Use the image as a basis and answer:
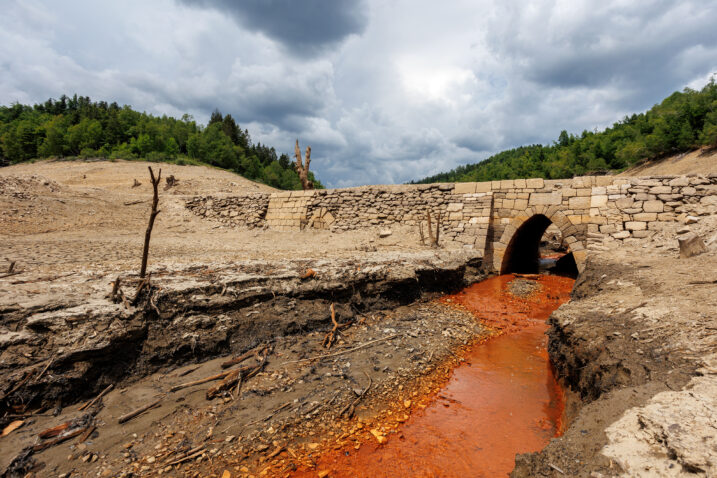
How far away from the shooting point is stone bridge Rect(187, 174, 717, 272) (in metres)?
9.19

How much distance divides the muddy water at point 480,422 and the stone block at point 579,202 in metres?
5.46

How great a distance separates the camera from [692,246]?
20.2ft

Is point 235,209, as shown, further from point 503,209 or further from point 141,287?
point 503,209

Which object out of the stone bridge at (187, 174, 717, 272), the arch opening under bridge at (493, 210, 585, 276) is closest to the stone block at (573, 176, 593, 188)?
the stone bridge at (187, 174, 717, 272)

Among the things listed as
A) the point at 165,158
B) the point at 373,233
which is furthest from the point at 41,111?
the point at 373,233

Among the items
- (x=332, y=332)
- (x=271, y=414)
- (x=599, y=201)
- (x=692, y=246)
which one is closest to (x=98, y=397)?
(x=271, y=414)

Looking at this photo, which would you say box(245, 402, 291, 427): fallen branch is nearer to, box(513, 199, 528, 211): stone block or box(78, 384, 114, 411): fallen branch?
box(78, 384, 114, 411): fallen branch

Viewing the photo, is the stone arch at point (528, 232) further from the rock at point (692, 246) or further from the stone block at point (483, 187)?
the rock at point (692, 246)

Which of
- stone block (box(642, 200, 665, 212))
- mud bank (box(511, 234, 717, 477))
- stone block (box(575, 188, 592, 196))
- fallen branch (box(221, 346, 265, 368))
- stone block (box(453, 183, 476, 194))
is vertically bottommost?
fallen branch (box(221, 346, 265, 368))

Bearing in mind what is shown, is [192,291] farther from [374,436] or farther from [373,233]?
[373,233]

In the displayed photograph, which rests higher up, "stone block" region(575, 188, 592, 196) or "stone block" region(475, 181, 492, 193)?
"stone block" region(475, 181, 492, 193)

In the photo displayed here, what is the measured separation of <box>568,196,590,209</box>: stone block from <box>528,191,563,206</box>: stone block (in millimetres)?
303

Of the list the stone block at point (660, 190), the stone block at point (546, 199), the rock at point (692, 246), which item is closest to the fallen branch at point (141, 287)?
the rock at point (692, 246)

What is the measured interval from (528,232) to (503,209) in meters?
3.03
